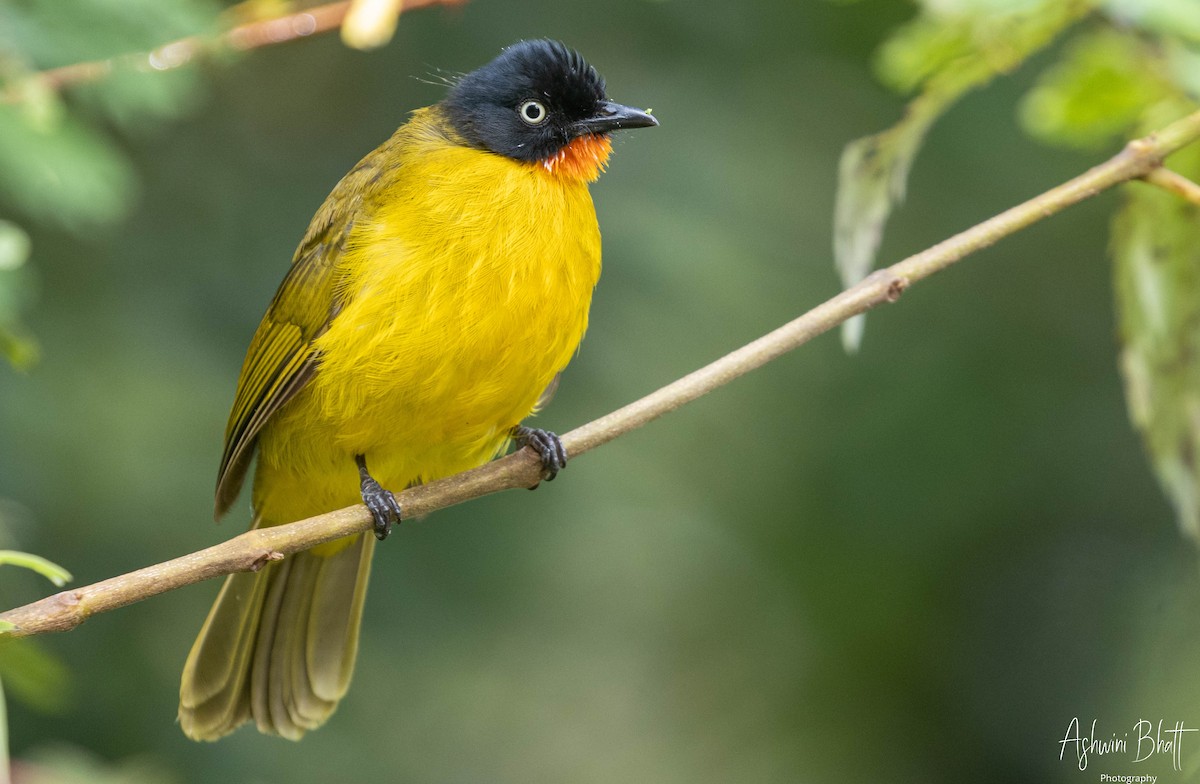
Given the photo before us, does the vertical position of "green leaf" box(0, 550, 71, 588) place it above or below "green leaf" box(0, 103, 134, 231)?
below

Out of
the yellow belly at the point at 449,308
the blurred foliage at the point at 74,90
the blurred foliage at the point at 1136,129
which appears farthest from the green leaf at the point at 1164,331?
the blurred foliage at the point at 74,90

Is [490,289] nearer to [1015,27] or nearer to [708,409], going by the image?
[1015,27]

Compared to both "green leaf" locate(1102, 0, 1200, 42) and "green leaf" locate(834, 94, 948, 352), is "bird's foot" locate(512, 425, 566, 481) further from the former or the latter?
"green leaf" locate(1102, 0, 1200, 42)

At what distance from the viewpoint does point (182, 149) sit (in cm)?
425

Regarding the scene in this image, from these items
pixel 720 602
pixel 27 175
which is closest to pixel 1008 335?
pixel 720 602

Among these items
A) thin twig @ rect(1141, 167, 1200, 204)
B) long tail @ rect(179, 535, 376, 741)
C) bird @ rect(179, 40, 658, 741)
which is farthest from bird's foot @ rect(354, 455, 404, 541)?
thin twig @ rect(1141, 167, 1200, 204)

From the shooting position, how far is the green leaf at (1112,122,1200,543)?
6.61 ft

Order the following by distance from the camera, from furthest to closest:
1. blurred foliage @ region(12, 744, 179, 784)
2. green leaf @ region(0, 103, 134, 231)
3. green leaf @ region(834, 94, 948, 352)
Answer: green leaf @ region(0, 103, 134, 231), blurred foliage @ region(12, 744, 179, 784), green leaf @ region(834, 94, 948, 352)

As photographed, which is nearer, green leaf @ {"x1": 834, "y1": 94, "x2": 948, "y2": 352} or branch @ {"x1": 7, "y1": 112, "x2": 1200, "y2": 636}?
branch @ {"x1": 7, "y1": 112, "x2": 1200, "y2": 636}

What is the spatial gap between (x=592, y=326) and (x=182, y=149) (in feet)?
4.83

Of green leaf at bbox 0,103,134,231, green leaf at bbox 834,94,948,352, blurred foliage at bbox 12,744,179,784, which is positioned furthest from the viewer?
green leaf at bbox 0,103,134,231

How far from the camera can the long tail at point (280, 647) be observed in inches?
126

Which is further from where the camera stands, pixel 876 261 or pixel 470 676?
pixel 876 261

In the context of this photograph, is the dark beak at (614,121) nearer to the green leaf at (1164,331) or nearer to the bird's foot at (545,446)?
the bird's foot at (545,446)
